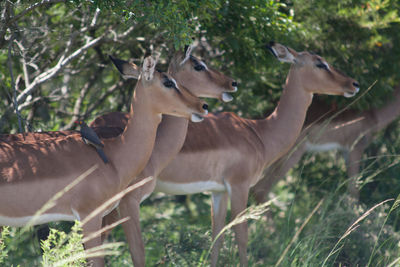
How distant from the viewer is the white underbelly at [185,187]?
549cm

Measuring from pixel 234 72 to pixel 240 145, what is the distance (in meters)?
1.20

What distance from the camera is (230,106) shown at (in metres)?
7.45

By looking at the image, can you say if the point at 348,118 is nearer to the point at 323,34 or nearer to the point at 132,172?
the point at 323,34

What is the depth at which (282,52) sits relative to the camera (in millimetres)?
5922

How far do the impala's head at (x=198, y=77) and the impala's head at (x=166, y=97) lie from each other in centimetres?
87

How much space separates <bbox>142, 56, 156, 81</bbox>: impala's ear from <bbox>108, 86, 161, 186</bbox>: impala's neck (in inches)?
4.8

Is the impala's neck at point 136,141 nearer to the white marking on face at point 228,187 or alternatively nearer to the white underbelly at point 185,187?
the white underbelly at point 185,187

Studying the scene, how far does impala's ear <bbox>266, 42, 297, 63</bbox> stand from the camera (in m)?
5.82

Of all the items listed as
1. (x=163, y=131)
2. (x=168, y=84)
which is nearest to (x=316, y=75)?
(x=163, y=131)

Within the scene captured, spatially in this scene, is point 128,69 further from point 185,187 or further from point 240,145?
point 240,145

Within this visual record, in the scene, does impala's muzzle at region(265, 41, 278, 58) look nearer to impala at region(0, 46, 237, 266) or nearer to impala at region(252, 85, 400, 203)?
impala at region(0, 46, 237, 266)

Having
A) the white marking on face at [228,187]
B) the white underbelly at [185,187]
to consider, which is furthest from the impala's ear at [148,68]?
the white marking on face at [228,187]

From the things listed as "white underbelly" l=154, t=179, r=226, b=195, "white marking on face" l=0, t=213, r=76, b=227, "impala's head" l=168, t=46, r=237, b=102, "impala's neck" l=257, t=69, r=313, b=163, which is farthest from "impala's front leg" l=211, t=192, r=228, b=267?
"white marking on face" l=0, t=213, r=76, b=227

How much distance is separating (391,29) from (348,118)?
1.53m
